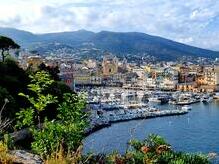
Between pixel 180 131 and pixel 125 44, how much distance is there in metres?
134

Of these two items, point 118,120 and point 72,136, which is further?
point 118,120

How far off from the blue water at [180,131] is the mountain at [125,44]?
340 feet

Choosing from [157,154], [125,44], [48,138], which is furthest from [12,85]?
[125,44]

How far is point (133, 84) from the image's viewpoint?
221 ft

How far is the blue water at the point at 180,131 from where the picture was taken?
24.0 meters

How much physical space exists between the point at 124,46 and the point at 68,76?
358 ft

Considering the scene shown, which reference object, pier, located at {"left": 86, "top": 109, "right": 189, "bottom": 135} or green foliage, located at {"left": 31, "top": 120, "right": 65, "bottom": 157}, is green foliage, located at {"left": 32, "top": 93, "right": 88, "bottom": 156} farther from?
pier, located at {"left": 86, "top": 109, "right": 189, "bottom": 135}

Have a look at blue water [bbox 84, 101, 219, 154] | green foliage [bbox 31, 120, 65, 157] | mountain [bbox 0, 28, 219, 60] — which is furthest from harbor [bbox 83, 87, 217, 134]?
mountain [bbox 0, 28, 219, 60]

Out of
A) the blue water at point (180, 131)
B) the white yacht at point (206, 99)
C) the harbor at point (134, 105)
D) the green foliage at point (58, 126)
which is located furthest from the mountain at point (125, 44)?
the green foliage at point (58, 126)

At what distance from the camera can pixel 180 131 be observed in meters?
30.5

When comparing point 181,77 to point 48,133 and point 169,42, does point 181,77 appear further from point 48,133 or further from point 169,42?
point 169,42

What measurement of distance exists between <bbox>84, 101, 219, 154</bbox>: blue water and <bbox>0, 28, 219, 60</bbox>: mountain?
340 feet

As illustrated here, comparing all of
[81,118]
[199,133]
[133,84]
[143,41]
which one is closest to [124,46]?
[143,41]

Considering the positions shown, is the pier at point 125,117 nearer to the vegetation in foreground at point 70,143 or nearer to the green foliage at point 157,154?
the vegetation in foreground at point 70,143
